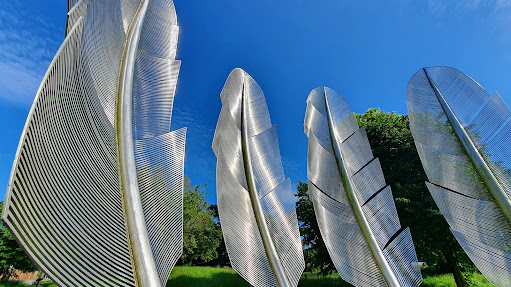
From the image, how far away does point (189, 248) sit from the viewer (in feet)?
62.1

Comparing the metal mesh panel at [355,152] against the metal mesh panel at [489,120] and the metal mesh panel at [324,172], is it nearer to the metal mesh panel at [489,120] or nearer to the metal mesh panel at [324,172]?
the metal mesh panel at [324,172]

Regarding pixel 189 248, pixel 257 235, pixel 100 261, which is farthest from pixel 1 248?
pixel 100 261

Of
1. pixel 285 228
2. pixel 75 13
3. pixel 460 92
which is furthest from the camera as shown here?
pixel 460 92

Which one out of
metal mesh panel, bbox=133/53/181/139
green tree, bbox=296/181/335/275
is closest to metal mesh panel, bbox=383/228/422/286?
metal mesh panel, bbox=133/53/181/139

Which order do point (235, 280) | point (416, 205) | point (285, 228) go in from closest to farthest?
point (285, 228) → point (416, 205) → point (235, 280)

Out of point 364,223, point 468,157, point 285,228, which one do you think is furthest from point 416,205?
point 285,228

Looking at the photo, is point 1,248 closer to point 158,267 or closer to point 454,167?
point 158,267

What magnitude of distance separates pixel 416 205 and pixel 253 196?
31.4ft

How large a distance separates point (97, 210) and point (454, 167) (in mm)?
5228

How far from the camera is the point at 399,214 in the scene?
1231 cm

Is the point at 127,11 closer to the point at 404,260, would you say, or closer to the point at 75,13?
the point at 75,13

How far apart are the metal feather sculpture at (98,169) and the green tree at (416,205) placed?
36.8 ft

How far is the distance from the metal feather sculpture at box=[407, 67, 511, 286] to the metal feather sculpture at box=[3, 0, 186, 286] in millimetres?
4296

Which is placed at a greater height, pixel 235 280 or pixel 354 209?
pixel 354 209
